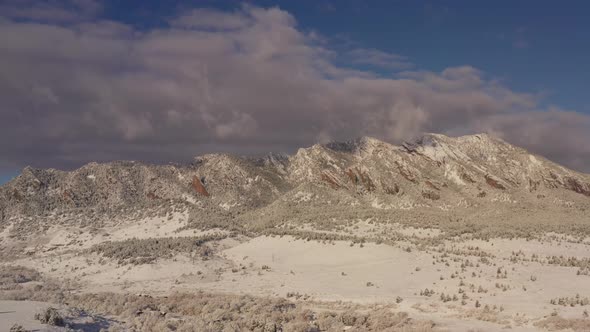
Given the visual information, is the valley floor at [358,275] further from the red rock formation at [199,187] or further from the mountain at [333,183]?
the red rock formation at [199,187]

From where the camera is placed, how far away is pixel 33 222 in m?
52.8

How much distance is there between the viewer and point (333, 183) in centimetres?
5878

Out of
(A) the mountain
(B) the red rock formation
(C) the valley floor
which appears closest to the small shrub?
(C) the valley floor

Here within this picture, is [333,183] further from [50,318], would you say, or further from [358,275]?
[50,318]

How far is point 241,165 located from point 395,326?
50.7m

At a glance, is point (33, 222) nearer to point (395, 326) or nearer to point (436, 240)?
point (436, 240)

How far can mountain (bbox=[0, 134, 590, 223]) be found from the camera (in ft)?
179

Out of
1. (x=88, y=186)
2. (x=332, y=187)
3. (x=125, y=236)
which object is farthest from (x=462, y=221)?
(x=88, y=186)

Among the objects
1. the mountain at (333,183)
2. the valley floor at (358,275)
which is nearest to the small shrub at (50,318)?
the valley floor at (358,275)

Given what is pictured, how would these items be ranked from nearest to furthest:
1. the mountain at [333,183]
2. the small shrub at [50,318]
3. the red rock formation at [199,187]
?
the small shrub at [50,318], the mountain at [333,183], the red rock formation at [199,187]

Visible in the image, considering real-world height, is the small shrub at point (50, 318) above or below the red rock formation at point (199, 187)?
below

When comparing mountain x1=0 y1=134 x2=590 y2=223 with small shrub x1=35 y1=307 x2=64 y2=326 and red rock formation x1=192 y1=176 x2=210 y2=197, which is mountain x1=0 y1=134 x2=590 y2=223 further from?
small shrub x1=35 y1=307 x2=64 y2=326

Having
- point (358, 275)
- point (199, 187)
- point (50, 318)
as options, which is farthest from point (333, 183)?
point (50, 318)

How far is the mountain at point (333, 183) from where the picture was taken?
5469 centimetres
